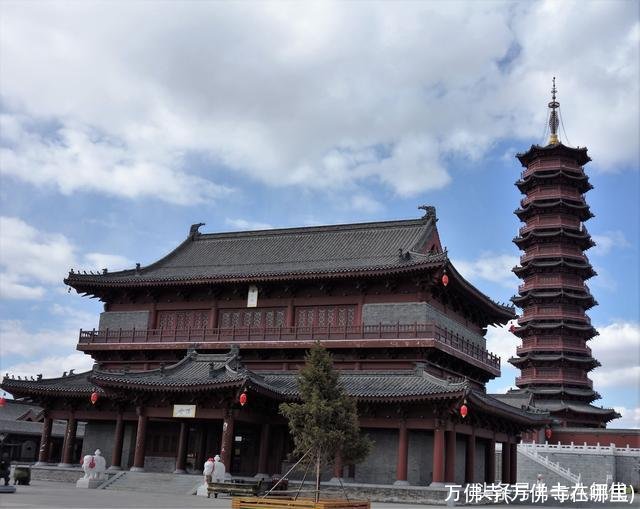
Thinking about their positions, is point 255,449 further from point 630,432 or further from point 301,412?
point 630,432

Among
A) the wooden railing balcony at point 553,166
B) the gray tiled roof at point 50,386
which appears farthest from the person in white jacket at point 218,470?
the wooden railing balcony at point 553,166

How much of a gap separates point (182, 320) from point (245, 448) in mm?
8313

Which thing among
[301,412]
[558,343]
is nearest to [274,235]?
[301,412]

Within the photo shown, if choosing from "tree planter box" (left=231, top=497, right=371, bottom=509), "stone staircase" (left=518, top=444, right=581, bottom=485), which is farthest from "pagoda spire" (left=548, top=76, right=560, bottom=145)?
"tree planter box" (left=231, top=497, right=371, bottom=509)

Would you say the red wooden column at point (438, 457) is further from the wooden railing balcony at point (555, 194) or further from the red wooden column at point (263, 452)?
the wooden railing balcony at point (555, 194)

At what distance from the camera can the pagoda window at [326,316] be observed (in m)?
38.6

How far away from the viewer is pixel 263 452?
35.8 m

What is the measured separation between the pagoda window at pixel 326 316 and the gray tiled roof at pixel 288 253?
213 cm

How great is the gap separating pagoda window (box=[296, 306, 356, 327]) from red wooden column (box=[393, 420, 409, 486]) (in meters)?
6.48

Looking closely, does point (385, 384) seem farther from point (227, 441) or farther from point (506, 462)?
point (506, 462)

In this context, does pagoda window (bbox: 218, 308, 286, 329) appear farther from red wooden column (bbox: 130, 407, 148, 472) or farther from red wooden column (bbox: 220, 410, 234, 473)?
red wooden column (bbox: 130, 407, 148, 472)

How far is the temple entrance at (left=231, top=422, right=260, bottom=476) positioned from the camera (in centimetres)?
3769

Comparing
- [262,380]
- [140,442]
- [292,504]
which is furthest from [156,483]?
[292,504]

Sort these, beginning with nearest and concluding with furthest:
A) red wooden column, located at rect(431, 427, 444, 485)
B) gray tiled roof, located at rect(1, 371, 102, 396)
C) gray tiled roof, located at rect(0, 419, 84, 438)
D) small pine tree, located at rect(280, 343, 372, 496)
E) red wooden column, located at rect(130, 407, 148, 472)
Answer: small pine tree, located at rect(280, 343, 372, 496) → red wooden column, located at rect(431, 427, 444, 485) → red wooden column, located at rect(130, 407, 148, 472) → gray tiled roof, located at rect(1, 371, 102, 396) → gray tiled roof, located at rect(0, 419, 84, 438)
